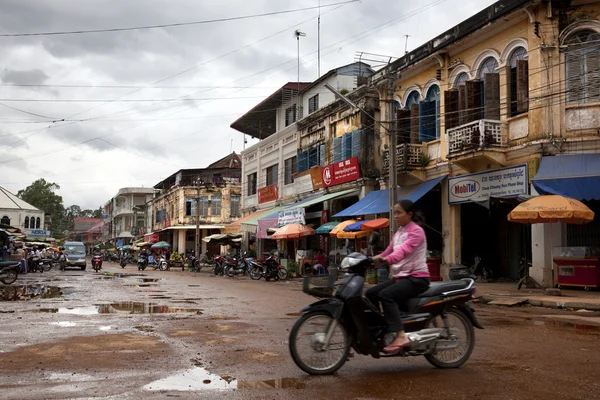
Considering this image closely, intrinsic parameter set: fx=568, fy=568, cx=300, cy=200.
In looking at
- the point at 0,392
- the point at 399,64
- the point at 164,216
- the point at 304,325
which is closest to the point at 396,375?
the point at 304,325

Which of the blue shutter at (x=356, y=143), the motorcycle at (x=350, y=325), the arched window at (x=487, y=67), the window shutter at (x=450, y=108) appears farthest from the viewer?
the blue shutter at (x=356, y=143)

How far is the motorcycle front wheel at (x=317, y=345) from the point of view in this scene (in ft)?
18.3

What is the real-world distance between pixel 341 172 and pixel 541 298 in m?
14.5

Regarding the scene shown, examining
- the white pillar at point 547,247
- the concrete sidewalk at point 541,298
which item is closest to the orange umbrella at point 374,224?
Answer: the concrete sidewalk at point 541,298

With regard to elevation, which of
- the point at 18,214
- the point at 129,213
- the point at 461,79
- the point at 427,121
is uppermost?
the point at 461,79

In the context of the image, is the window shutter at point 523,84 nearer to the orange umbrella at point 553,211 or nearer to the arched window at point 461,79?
the arched window at point 461,79

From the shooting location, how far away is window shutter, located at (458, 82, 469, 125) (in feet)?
63.5

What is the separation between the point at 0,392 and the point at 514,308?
11217 mm

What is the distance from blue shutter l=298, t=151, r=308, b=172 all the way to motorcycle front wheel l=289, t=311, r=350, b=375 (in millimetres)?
27517

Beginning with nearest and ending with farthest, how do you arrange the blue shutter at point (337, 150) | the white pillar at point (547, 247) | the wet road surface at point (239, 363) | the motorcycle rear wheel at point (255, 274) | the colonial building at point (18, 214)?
the wet road surface at point (239, 363) < the white pillar at point (547, 247) < the motorcycle rear wheel at point (255, 274) < the blue shutter at point (337, 150) < the colonial building at point (18, 214)

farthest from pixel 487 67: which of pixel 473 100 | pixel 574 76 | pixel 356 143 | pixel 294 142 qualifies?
pixel 294 142

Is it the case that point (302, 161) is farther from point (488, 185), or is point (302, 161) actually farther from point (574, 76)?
point (574, 76)

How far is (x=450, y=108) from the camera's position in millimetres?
20469

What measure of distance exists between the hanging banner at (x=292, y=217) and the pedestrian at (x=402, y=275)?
2154 cm
